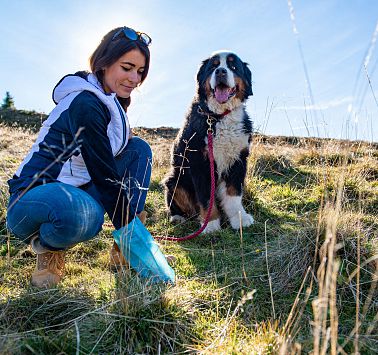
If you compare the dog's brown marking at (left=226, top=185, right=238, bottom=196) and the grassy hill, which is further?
the dog's brown marking at (left=226, top=185, right=238, bottom=196)

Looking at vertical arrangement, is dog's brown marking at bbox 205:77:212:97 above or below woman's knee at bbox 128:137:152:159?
above

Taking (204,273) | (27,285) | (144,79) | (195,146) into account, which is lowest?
(27,285)

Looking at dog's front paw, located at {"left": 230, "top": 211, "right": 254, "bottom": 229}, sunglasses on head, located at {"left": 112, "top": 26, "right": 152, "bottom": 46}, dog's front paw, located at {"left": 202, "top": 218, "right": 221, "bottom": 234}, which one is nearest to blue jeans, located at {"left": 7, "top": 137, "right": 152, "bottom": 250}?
sunglasses on head, located at {"left": 112, "top": 26, "right": 152, "bottom": 46}

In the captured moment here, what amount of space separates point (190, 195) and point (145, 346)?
8.05ft

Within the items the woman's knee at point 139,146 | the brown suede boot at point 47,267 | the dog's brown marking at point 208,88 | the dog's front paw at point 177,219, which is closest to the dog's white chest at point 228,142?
the dog's brown marking at point 208,88

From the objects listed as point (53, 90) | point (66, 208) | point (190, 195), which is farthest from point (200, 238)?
point (53, 90)

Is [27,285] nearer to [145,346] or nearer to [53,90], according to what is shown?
[145,346]

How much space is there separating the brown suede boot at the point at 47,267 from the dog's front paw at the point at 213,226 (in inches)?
57.0

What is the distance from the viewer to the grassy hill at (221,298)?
1525 mm

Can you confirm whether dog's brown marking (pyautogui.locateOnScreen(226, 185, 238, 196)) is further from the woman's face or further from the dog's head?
the woman's face

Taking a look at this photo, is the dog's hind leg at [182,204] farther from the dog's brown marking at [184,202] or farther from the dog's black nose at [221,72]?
the dog's black nose at [221,72]

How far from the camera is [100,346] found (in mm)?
1570

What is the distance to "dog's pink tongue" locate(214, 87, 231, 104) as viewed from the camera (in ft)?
12.4

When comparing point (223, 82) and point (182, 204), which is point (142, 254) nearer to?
point (182, 204)
